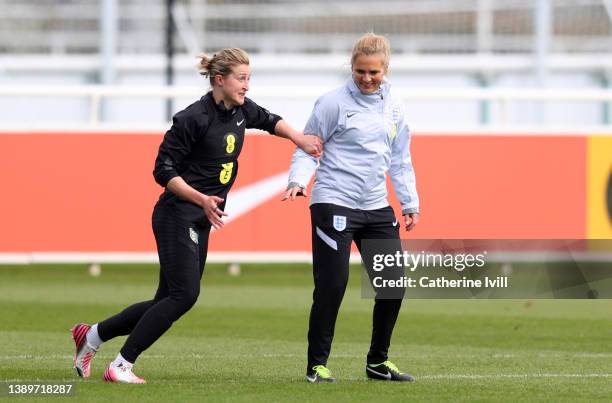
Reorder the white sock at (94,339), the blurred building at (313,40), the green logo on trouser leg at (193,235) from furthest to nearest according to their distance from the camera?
the blurred building at (313,40) < the white sock at (94,339) < the green logo on trouser leg at (193,235)

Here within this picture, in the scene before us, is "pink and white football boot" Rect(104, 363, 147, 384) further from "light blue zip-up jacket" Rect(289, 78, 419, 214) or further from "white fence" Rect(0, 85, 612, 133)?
"white fence" Rect(0, 85, 612, 133)

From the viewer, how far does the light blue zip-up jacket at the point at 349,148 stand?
7.89 m

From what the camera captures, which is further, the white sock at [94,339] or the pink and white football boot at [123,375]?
the white sock at [94,339]

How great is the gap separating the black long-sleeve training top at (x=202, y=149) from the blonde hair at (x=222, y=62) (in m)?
0.13

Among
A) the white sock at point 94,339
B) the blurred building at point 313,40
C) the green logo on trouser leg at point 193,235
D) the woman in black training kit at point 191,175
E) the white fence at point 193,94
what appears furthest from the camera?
the blurred building at point 313,40

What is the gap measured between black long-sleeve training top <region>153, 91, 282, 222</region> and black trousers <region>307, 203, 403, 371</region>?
542 mm

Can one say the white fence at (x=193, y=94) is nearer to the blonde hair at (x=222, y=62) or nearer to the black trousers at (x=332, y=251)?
the blonde hair at (x=222, y=62)

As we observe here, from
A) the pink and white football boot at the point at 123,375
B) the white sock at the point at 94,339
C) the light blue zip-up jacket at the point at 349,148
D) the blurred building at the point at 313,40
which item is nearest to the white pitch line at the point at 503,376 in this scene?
the light blue zip-up jacket at the point at 349,148

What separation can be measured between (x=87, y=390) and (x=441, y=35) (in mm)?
19809

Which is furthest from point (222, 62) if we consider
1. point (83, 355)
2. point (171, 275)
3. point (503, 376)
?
point (503, 376)

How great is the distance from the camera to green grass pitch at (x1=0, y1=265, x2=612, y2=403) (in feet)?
25.6

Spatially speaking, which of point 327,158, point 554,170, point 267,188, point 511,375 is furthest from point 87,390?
point 554,170

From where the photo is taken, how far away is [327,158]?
26.1ft

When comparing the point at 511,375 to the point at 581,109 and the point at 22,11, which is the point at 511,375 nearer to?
the point at 581,109
